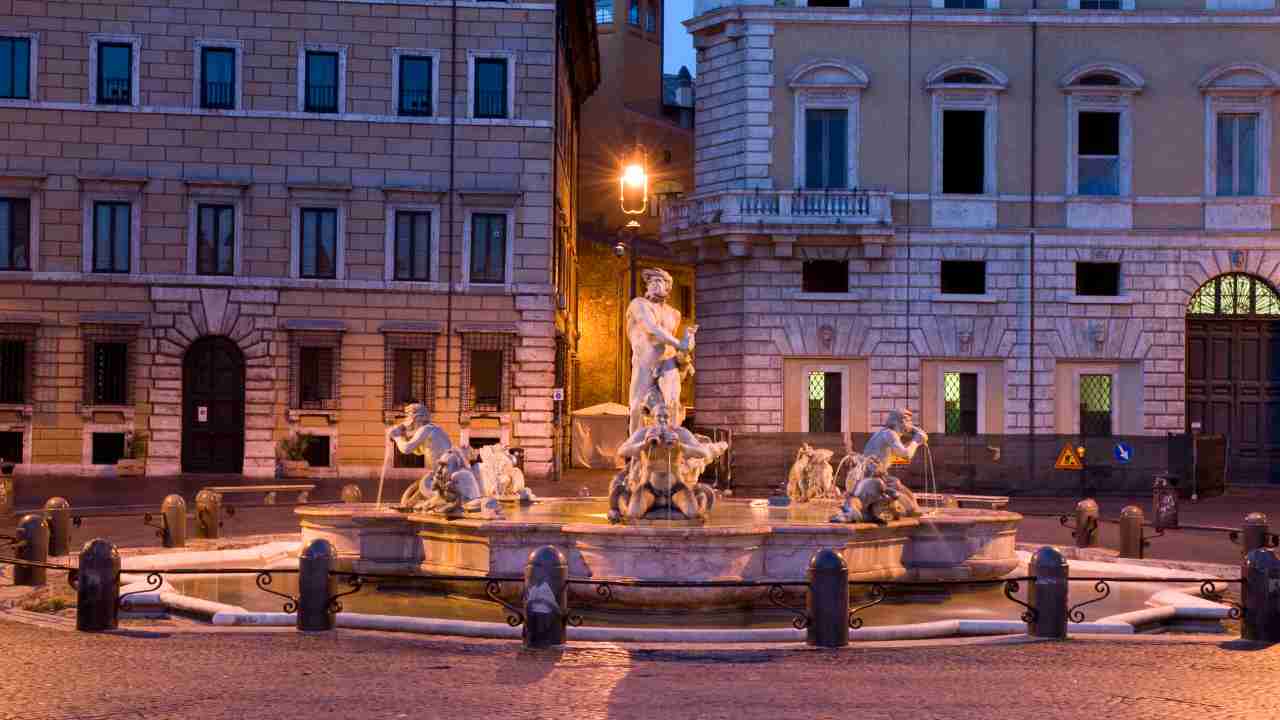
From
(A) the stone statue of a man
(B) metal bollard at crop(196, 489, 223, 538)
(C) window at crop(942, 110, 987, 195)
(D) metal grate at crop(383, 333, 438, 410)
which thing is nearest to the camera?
(A) the stone statue of a man

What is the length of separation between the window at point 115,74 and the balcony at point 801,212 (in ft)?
43.1

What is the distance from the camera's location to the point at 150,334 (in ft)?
129

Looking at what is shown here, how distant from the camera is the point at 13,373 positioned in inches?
1533

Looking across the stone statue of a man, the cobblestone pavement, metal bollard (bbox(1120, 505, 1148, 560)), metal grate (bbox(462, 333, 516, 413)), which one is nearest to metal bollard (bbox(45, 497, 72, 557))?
the cobblestone pavement

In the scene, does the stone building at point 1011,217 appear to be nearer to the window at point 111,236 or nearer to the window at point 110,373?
the window at point 111,236

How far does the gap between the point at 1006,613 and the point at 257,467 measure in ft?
84.5

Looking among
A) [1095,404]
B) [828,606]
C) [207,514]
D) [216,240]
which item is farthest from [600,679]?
[216,240]

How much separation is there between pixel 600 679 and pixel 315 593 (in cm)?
314

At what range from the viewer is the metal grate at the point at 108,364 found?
39031 mm

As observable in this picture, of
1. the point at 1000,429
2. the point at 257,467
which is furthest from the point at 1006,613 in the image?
the point at 257,467

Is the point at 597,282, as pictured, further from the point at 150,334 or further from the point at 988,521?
the point at 988,521

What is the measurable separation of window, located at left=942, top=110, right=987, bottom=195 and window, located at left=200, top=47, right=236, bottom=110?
15.9m

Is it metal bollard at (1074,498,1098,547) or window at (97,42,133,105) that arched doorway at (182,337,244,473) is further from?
metal bollard at (1074,498,1098,547)

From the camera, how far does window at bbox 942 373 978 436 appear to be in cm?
3906
